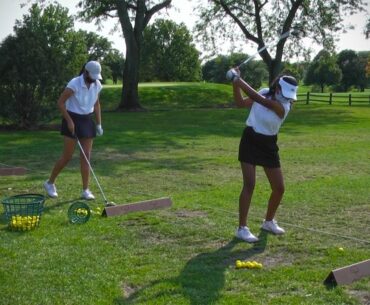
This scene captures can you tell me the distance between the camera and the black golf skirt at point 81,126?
7793 mm

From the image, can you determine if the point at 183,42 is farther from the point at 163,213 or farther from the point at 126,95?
the point at 163,213

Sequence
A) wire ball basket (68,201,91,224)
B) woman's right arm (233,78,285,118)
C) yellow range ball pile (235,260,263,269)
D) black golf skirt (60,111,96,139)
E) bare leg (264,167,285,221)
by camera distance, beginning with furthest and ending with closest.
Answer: black golf skirt (60,111,96,139) → wire ball basket (68,201,91,224) → bare leg (264,167,285,221) → woman's right arm (233,78,285,118) → yellow range ball pile (235,260,263,269)

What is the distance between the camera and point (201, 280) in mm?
4773

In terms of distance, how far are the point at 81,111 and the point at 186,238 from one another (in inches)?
106

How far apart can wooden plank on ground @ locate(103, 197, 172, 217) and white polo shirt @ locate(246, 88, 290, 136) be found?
2075 millimetres

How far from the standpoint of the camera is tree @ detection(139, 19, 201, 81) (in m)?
78.0

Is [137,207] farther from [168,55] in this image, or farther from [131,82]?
[168,55]

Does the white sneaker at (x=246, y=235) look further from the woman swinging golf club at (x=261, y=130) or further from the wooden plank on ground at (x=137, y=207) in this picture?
the wooden plank on ground at (x=137, y=207)

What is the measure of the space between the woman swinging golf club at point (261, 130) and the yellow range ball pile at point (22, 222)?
2.31 metres

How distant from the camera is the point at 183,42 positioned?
83.2 meters

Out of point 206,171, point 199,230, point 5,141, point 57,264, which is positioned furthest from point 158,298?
point 5,141

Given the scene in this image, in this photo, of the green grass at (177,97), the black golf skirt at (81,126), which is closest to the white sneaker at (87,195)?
the black golf skirt at (81,126)

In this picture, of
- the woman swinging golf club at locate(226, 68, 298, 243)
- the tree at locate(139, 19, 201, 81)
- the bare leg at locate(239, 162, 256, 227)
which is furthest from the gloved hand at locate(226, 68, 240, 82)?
the tree at locate(139, 19, 201, 81)

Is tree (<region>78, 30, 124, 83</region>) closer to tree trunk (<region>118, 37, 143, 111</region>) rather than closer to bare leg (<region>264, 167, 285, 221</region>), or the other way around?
tree trunk (<region>118, 37, 143, 111</region>)
